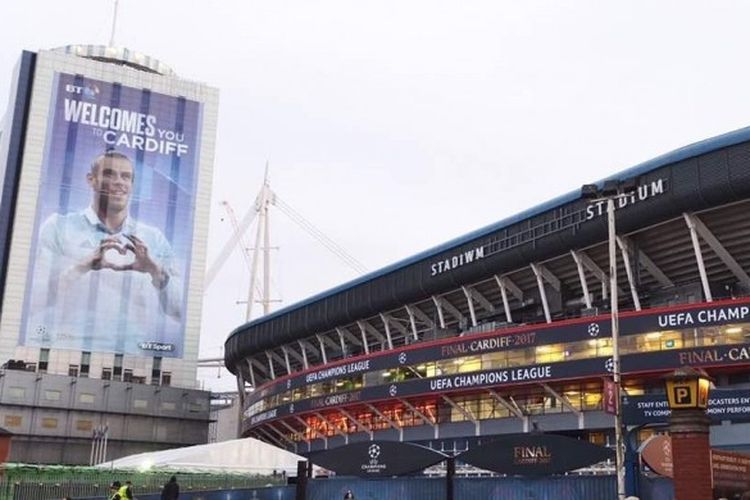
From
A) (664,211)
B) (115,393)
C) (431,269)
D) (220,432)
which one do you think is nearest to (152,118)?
(115,393)

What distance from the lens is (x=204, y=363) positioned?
550 feet

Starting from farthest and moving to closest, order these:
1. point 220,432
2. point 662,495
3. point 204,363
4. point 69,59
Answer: point 204,363
point 220,432
point 69,59
point 662,495

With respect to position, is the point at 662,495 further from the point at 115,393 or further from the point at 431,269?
the point at 115,393

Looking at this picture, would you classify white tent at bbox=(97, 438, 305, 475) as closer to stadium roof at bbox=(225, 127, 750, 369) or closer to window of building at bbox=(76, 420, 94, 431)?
stadium roof at bbox=(225, 127, 750, 369)

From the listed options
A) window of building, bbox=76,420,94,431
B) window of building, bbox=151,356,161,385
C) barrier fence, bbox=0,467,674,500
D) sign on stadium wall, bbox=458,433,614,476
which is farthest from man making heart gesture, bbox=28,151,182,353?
sign on stadium wall, bbox=458,433,614,476

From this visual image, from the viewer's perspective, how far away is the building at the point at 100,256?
4262 inches

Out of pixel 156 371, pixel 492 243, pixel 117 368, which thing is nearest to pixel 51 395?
pixel 117 368

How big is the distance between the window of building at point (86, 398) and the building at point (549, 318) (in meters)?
35.4

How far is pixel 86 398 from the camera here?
353 feet

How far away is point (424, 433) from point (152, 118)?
72737 millimetres

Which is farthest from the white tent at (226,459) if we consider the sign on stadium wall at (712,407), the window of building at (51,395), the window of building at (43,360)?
the window of building at (43,360)

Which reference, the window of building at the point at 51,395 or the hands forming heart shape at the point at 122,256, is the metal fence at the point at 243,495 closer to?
the window of building at the point at 51,395

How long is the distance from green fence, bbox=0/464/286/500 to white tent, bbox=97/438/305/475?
118 cm

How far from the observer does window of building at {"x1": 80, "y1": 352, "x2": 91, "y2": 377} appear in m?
112
